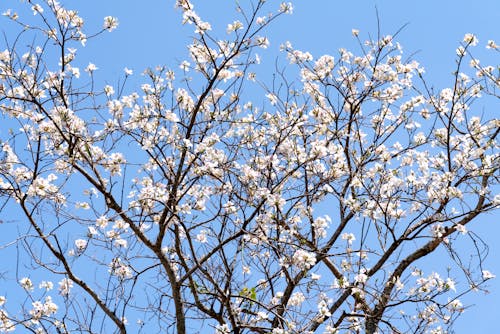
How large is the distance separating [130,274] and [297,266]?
4.93ft

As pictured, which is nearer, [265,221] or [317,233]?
[265,221]

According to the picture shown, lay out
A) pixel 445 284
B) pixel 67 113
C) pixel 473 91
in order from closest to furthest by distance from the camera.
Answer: pixel 67 113
pixel 445 284
pixel 473 91

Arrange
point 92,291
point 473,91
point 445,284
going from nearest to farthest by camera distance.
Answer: point 92,291 → point 445,284 → point 473,91

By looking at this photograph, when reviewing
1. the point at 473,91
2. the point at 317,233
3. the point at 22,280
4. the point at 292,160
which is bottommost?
the point at 22,280

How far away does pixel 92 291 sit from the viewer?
5.00m

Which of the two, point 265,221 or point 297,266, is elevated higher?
point 265,221

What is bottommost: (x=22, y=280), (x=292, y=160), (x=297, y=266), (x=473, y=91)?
(x=297, y=266)

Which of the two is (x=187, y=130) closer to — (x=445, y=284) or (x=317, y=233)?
(x=317, y=233)

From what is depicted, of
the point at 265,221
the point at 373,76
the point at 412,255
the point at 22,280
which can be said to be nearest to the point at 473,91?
the point at 373,76

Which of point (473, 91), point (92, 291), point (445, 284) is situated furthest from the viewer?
point (473, 91)

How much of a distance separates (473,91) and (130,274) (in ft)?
11.8

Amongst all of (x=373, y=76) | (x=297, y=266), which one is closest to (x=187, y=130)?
(x=297, y=266)

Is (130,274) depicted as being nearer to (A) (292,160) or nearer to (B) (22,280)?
Answer: (B) (22,280)

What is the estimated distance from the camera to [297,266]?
467cm
